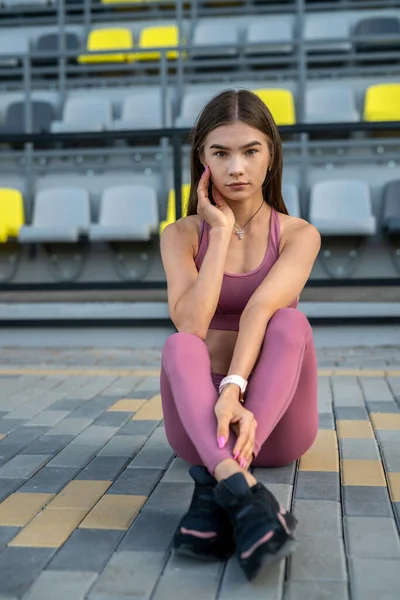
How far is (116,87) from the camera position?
27.2ft

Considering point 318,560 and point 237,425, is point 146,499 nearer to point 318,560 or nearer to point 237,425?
point 237,425

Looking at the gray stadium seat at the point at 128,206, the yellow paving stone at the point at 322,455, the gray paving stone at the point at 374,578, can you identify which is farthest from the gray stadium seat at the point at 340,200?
the gray paving stone at the point at 374,578

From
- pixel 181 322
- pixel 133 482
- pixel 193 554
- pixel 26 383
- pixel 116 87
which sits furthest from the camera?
pixel 116 87

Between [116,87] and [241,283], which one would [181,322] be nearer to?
[241,283]

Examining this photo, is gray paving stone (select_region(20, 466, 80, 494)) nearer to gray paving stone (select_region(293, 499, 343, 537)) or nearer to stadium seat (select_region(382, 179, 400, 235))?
gray paving stone (select_region(293, 499, 343, 537))

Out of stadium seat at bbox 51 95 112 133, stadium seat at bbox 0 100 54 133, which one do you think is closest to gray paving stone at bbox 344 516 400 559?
stadium seat at bbox 51 95 112 133

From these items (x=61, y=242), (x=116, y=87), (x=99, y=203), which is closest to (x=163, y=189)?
(x=99, y=203)

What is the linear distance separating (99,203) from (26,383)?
342 cm

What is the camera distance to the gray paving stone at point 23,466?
221cm

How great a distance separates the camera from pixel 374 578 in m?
1.47

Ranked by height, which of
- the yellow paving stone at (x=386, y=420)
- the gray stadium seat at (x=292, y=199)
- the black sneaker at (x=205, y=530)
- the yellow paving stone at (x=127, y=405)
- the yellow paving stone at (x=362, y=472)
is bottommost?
the yellow paving stone at (x=127, y=405)

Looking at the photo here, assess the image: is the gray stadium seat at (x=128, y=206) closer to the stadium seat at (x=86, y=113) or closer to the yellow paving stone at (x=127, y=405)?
the stadium seat at (x=86, y=113)

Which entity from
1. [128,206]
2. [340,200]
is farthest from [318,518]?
[128,206]

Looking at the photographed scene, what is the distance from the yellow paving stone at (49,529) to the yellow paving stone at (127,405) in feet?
3.84
